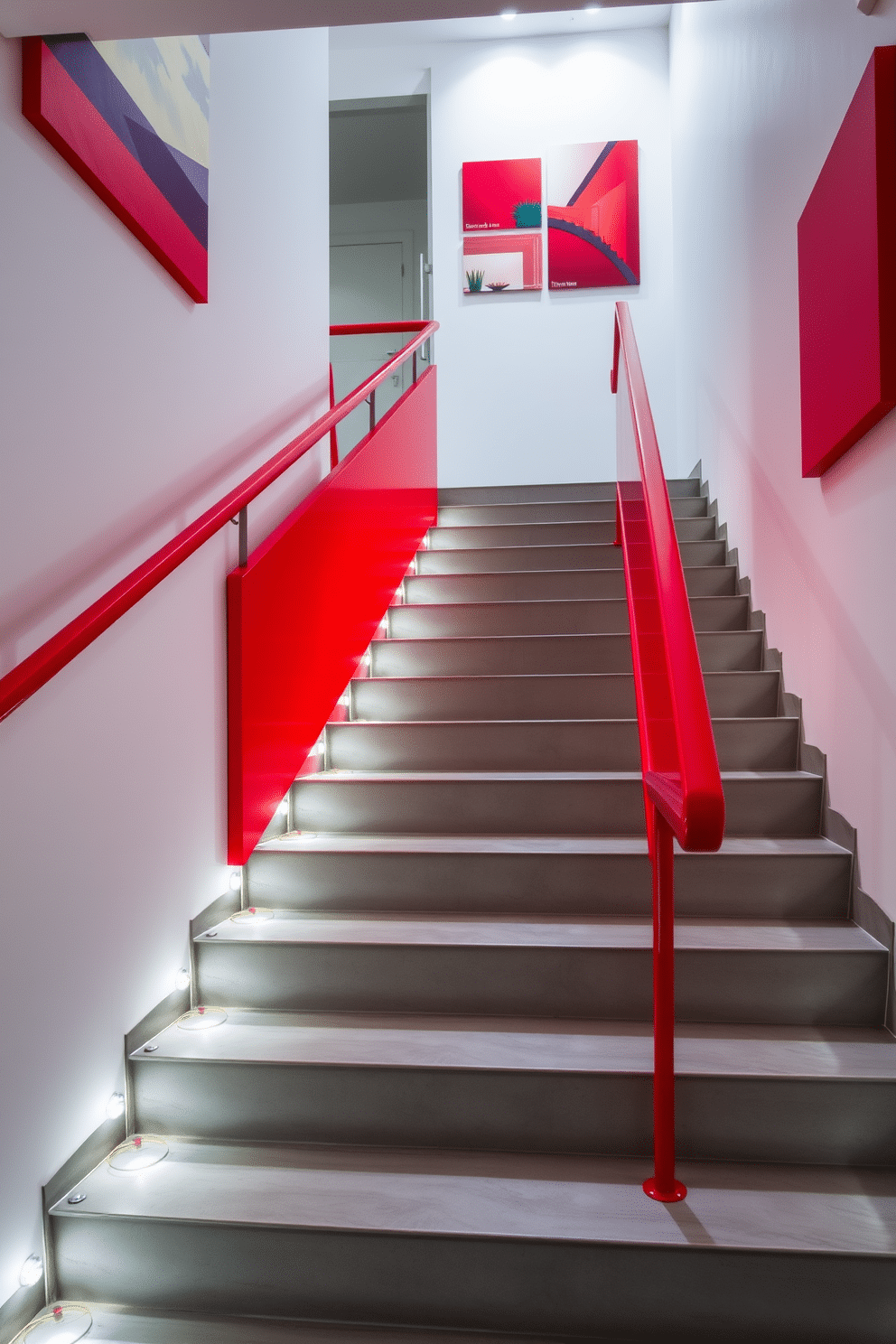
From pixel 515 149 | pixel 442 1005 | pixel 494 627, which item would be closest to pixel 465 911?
pixel 442 1005

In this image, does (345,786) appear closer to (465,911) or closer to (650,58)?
(465,911)

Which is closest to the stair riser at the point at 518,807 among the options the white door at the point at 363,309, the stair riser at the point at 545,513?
the stair riser at the point at 545,513

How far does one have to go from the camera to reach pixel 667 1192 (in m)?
1.66

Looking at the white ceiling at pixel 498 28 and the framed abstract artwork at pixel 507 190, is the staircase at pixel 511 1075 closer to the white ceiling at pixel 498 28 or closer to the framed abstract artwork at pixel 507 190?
the framed abstract artwork at pixel 507 190

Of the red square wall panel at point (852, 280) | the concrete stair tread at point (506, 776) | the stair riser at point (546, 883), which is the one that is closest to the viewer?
the red square wall panel at point (852, 280)

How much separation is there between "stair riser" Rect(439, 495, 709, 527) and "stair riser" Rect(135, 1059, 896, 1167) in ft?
9.65

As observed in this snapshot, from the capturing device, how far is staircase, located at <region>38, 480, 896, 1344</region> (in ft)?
5.14

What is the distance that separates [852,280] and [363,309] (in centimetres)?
628

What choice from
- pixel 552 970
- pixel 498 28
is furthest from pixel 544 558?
pixel 498 28

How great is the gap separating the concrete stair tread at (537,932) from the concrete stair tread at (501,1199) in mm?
448

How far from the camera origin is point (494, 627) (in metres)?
3.57

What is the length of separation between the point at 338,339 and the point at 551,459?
2.66 meters

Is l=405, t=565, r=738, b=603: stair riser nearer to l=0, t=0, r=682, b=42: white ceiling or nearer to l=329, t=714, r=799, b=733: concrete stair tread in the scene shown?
l=329, t=714, r=799, b=733: concrete stair tread

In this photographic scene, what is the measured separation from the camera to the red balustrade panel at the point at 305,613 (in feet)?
8.05
